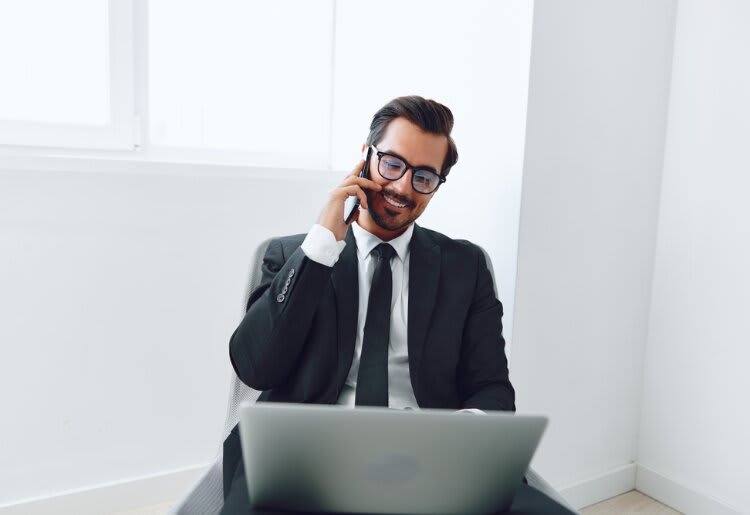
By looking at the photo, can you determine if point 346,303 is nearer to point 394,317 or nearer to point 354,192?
point 394,317

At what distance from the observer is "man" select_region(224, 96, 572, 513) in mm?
1214

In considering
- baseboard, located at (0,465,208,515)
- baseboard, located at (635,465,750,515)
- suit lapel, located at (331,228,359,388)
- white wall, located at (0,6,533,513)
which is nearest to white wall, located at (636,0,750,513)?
baseboard, located at (635,465,750,515)

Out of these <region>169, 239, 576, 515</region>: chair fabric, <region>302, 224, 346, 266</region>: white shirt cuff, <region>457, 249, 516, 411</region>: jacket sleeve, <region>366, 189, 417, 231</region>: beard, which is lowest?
<region>169, 239, 576, 515</region>: chair fabric

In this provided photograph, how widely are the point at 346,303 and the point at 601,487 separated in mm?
1548

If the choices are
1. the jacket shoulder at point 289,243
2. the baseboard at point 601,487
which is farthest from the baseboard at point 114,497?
the baseboard at point 601,487

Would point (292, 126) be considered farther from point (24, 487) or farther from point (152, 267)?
point (24, 487)

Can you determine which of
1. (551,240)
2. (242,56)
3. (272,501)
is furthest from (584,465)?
(242,56)

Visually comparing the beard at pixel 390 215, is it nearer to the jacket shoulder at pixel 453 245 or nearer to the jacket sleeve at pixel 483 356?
the jacket shoulder at pixel 453 245

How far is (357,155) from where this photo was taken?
2.31 m

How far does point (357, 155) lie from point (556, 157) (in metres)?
0.80

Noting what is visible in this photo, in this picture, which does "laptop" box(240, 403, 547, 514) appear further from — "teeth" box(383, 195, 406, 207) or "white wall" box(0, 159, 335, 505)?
"white wall" box(0, 159, 335, 505)

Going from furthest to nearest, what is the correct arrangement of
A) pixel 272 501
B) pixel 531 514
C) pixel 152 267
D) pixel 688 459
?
pixel 688 459
pixel 152 267
pixel 531 514
pixel 272 501

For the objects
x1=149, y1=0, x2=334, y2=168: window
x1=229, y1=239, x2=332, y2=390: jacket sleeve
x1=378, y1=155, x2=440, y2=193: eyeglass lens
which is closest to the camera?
x1=229, y1=239, x2=332, y2=390: jacket sleeve

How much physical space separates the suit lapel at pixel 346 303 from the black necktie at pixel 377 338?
29mm
